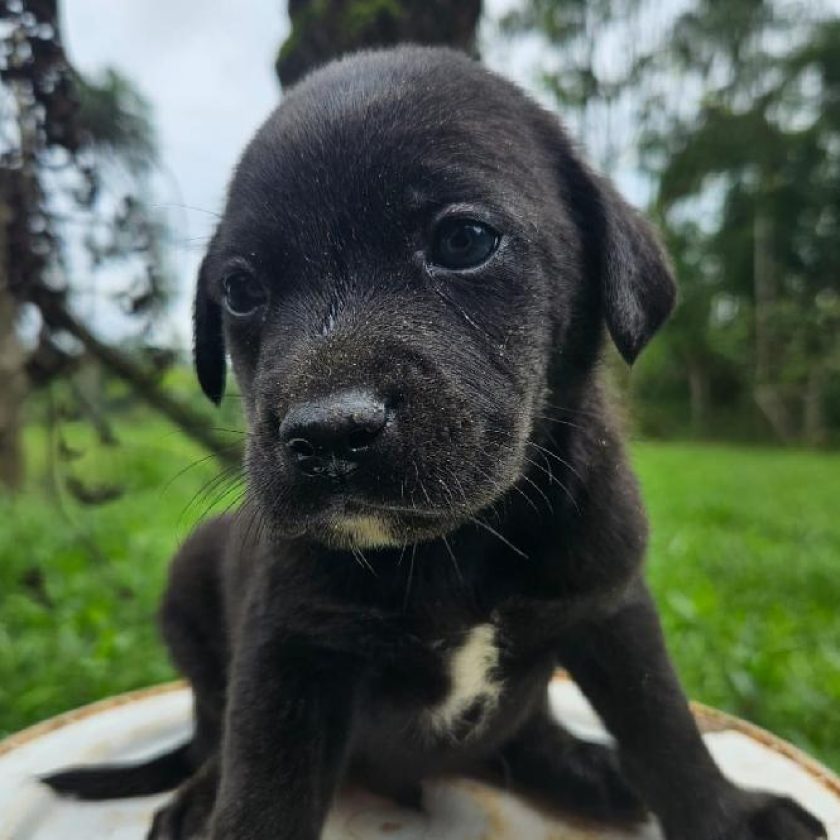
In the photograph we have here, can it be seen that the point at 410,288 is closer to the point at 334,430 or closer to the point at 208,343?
the point at 334,430

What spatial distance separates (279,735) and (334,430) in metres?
0.66

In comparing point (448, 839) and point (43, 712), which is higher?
point (448, 839)

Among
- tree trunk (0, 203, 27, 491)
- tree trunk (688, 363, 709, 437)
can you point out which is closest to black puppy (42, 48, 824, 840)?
tree trunk (0, 203, 27, 491)

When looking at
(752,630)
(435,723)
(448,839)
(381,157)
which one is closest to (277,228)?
(381,157)

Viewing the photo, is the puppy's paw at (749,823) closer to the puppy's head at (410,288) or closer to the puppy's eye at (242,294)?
the puppy's head at (410,288)

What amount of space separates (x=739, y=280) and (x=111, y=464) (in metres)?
20.7

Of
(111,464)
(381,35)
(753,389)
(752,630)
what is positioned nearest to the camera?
(381,35)

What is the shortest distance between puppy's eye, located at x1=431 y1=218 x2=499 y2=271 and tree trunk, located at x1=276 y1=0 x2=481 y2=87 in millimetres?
1543

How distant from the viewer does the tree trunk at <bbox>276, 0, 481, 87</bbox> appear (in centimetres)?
264

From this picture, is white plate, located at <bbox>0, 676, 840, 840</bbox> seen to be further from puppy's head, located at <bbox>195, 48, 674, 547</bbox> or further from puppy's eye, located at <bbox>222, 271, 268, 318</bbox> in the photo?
puppy's eye, located at <bbox>222, 271, 268, 318</bbox>

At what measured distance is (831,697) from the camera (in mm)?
2820

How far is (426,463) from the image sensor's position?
3.92ft

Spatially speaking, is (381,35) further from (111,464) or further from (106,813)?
(106,813)

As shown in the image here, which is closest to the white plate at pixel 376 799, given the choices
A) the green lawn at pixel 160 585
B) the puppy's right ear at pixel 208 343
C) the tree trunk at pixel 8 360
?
the green lawn at pixel 160 585
